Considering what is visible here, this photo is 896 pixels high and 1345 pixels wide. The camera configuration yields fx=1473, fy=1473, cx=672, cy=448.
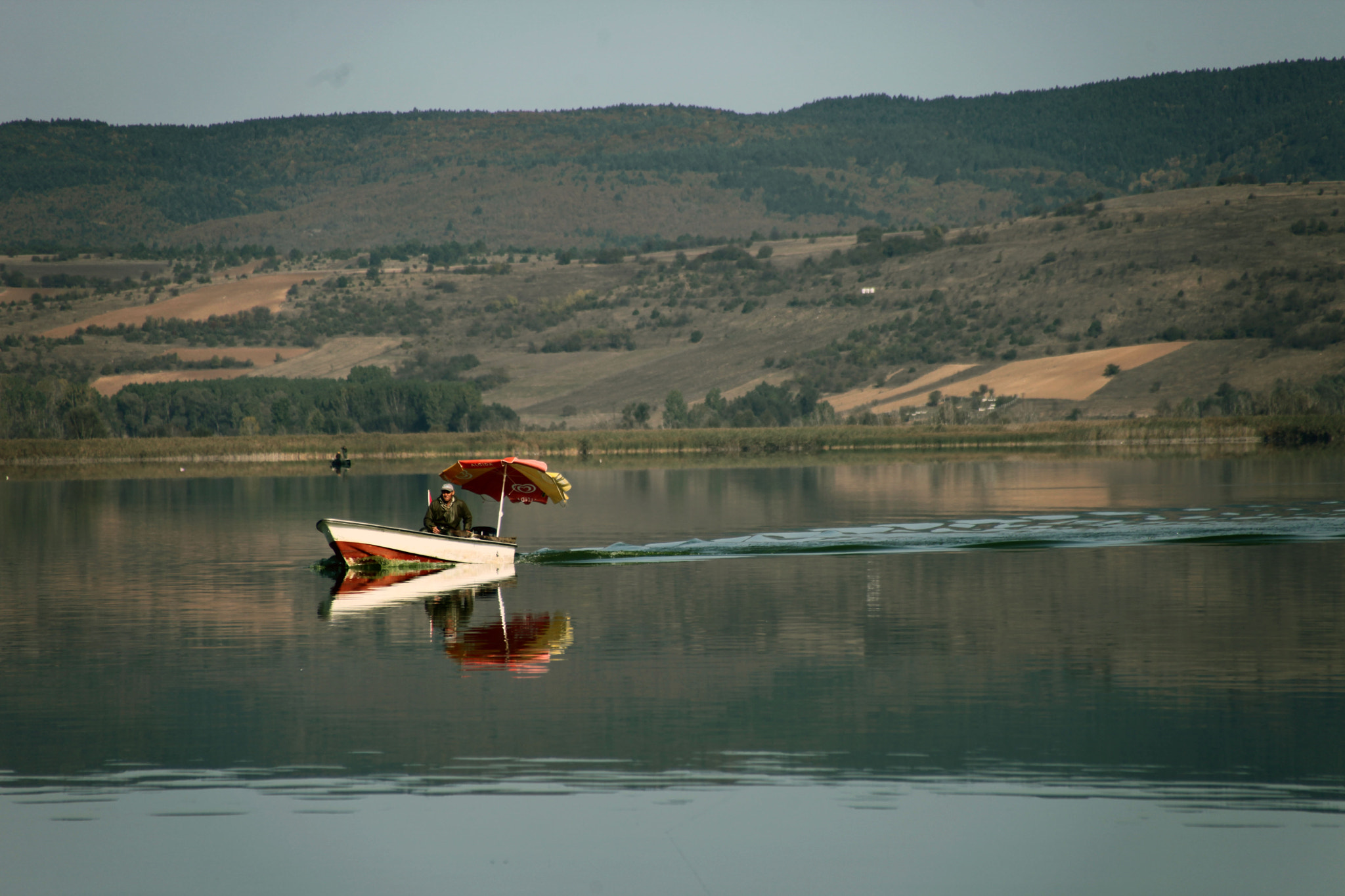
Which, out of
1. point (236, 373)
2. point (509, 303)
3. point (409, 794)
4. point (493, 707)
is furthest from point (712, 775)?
point (509, 303)

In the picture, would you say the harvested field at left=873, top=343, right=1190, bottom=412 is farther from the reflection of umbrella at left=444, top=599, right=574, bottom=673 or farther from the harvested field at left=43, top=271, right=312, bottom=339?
the harvested field at left=43, top=271, right=312, bottom=339

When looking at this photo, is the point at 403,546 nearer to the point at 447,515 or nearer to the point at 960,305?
the point at 447,515

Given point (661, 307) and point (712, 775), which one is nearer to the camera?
point (712, 775)

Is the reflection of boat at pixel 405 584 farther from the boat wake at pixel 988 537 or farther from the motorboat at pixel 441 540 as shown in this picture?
the boat wake at pixel 988 537

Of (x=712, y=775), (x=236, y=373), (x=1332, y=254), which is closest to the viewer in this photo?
(x=712, y=775)

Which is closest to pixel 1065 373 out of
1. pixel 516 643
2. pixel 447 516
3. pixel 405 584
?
pixel 447 516

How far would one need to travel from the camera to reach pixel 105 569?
3130 centimetres

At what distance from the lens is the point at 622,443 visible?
8919 centimetres

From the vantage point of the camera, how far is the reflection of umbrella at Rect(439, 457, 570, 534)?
32031mm

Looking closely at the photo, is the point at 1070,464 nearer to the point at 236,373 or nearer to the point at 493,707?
the point at 493,707

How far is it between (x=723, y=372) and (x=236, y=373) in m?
52.8

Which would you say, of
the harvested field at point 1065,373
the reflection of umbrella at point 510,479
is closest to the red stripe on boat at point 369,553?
the reflection of umbrella at point 510,479

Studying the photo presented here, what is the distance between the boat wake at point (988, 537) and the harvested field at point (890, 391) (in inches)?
3317

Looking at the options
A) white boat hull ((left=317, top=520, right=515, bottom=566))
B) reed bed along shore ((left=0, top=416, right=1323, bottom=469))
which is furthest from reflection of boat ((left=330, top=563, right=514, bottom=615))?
reed bed along shore ((left=0, top=416, right=1323, bottom=469))
